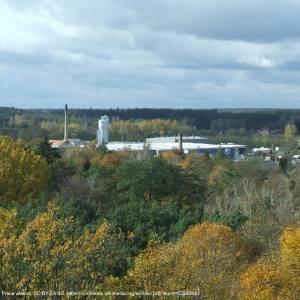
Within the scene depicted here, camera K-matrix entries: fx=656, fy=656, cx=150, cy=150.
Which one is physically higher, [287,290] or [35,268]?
[35,268]

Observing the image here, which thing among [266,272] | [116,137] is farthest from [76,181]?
[116,137]

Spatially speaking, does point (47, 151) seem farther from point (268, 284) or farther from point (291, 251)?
point (268, 284)

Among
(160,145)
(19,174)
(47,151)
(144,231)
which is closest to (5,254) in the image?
(144,231)

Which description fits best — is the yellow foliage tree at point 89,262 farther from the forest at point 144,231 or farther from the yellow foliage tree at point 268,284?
the yellow foliage tree at point 268,284

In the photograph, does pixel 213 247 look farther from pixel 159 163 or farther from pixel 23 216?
pixel 159 163

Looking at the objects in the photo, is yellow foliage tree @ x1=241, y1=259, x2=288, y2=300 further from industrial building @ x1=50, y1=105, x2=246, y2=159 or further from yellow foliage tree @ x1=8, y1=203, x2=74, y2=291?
industrial building @ x1=50, y1=105, x2=246, y2=159

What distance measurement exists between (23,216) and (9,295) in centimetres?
1800

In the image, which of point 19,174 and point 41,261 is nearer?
point 41,261

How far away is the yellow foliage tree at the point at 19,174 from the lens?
4625 centimetres

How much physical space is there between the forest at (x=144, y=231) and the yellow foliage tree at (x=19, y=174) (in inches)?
3.0

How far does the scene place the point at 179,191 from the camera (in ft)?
161

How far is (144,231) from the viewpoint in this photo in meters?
33.7

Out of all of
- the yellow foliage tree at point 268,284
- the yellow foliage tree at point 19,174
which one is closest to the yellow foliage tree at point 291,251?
the yellow foliage tree at point 268,284

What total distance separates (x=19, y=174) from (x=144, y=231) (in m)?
16.8
